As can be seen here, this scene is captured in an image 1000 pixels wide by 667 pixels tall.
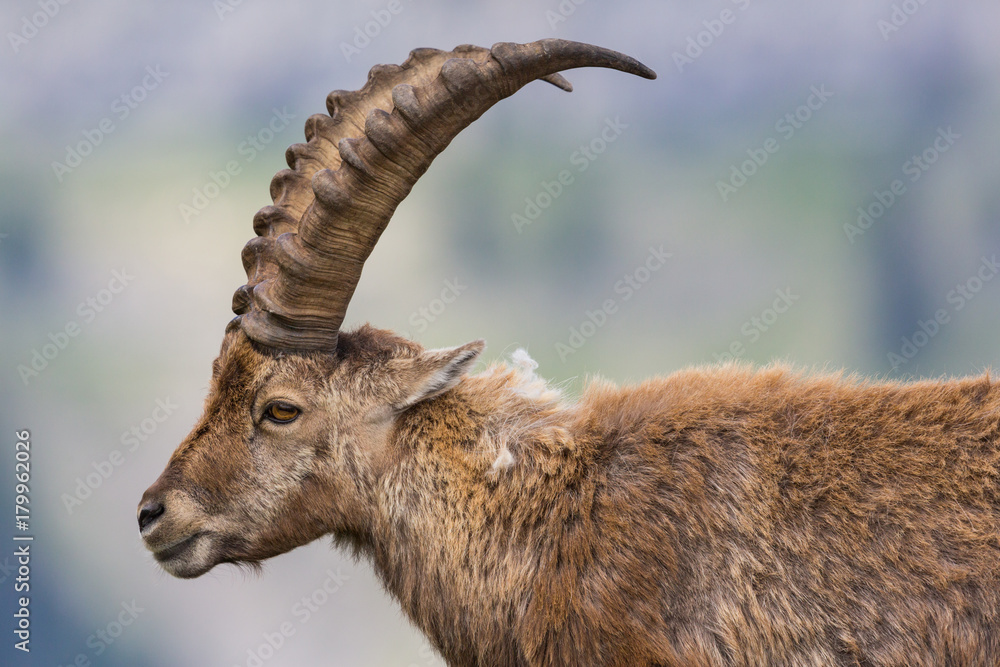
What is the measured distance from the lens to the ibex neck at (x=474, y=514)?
17.4ft

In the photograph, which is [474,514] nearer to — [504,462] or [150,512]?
[504,462]

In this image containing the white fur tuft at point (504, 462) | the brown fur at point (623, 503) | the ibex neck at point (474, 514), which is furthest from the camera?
the white fur tuft at point (504, 462)

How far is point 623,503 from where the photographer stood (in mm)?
→ 5211

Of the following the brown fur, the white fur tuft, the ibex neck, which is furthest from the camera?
the white fur tuft

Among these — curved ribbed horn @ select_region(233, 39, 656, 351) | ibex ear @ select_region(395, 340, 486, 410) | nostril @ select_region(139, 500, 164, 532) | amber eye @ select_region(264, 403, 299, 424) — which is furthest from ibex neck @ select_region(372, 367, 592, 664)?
nostril @ select_region(139, 500, 164, 532)

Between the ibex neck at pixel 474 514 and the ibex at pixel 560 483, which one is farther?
the ibex neck at pixel 474 514

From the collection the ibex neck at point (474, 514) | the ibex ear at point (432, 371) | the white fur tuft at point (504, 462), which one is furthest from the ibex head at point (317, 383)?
the white fur tuft at point (504, 462)

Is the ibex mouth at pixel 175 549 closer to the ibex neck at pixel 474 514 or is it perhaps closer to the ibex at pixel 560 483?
the ibex at pixel 560 483

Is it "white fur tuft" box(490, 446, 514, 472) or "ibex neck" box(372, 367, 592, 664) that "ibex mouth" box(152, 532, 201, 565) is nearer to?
"ibex neck" box(372, 367, 592, 664)

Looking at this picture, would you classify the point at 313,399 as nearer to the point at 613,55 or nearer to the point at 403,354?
the point at 403,354

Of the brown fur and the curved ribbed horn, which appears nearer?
the brown fur

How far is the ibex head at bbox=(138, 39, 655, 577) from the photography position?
5.30 metres

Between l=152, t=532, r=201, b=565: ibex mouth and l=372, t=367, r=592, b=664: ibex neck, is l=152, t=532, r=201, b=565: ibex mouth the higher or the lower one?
the lower one

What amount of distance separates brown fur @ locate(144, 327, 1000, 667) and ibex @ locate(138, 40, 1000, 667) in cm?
1
